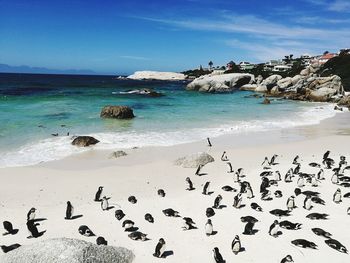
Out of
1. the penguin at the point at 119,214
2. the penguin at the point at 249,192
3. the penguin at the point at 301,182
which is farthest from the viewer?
the penguin at the point at 301,182

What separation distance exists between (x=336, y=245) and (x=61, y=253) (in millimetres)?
7187

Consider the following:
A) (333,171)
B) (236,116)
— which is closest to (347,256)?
(333,171)

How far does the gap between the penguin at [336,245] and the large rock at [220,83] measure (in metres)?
72.0

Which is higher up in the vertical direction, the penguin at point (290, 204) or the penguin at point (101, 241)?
the penguin at point (290, 204)

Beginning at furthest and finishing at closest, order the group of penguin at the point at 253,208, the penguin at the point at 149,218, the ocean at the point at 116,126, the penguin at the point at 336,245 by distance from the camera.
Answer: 1. the ocean at the point at 116,126
2. the penguin at the point at 149,218
3. the group of penguin at the point at 253,208
4. the penguin at the point at 336,245

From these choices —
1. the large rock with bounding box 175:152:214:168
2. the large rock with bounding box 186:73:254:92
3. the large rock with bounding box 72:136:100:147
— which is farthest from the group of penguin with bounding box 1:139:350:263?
the large rock with bounding box 186:73:254:92

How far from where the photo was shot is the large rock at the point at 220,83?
82.6 meters

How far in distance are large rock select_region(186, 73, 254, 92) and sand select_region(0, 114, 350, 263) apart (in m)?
59.6

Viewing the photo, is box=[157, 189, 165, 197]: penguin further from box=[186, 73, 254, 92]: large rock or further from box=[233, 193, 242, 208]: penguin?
box=[186, 73, 254, 92]: large rock

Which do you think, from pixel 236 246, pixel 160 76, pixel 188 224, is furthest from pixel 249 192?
pixel 160 76

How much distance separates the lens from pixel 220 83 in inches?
3307

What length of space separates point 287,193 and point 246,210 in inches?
104

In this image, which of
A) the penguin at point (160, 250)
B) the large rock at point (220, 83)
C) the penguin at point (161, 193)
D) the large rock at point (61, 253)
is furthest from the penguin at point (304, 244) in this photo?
the large rock at point (220, 83)

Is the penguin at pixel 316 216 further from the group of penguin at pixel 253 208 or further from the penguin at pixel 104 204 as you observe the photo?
the penguin at pixel 104 204
